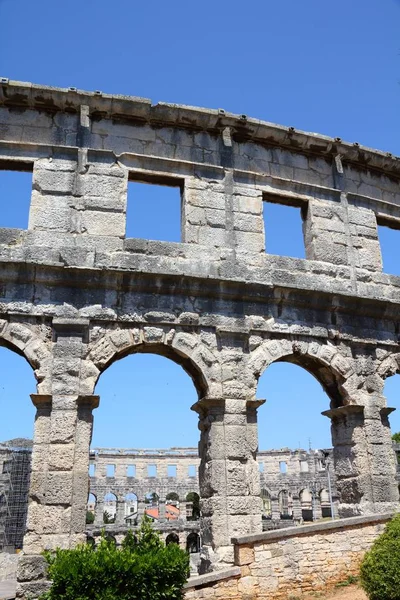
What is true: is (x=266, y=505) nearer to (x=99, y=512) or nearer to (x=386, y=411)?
(x=99, y=512)

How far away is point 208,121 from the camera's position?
1066 cm

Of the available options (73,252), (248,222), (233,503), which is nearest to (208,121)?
(248,222)

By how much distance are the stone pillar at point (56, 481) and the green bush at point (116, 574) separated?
158 centimetres

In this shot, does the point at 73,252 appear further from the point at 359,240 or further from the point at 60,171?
the point at 359,240

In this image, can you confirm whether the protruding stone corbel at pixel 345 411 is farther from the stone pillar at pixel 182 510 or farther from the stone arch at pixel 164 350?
the stone pillar at pixel 182 510

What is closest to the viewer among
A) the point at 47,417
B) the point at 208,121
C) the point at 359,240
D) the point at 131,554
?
the point at 131,554

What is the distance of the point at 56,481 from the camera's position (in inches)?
317

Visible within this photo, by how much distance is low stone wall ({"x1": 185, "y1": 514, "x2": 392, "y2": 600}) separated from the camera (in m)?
7.15

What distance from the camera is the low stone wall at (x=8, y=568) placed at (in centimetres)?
1640

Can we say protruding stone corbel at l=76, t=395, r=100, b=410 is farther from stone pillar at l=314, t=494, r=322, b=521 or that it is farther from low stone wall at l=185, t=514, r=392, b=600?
stone pillar at l=314, t=494, r=322, b=521

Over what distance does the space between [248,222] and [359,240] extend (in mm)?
2506

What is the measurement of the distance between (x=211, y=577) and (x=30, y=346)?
166 inches

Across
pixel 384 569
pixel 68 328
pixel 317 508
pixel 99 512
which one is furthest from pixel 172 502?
pixel 384 569

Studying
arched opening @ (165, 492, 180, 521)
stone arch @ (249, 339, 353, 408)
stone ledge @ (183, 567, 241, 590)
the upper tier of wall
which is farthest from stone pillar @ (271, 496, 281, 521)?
stone ledge @ (183, 567, 241, 590)
